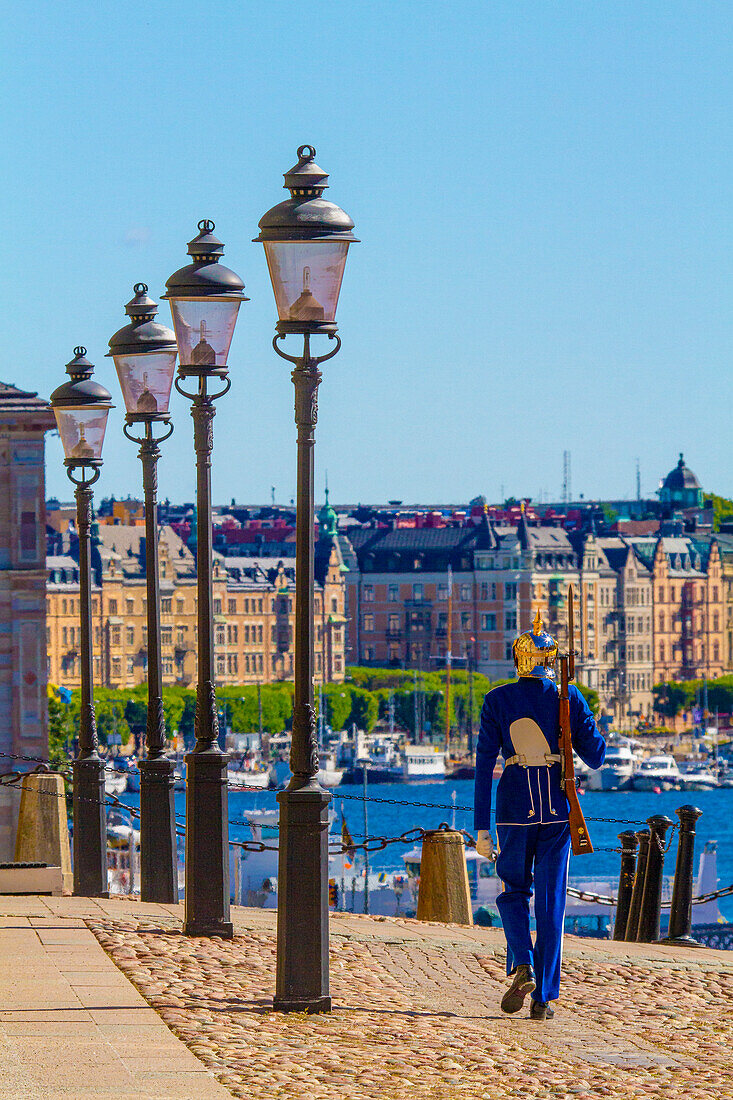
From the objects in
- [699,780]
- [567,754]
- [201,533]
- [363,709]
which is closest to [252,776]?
[363,709]

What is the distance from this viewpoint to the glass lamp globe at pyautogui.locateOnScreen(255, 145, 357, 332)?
9.44m

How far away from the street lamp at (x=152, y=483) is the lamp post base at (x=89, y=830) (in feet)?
3.80

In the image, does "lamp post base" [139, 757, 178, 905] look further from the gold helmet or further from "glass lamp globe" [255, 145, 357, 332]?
"glass lamp globe" [255, 145, 357, 332]

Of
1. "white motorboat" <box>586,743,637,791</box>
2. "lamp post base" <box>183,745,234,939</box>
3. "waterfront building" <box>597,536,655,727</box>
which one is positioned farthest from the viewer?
"waterfront building" <box>597,536,655,727</box>

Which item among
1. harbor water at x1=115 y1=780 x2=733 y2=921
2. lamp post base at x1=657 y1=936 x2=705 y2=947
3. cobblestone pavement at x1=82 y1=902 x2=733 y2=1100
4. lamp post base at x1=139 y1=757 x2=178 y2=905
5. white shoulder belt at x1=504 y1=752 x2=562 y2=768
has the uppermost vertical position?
white shoulder belt at x1=504 y1=752 x2=562 y2=768

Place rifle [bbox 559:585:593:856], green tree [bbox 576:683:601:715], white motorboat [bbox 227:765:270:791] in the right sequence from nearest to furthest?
rifle [bbox 559:585:593:856], white motorboat [bbox 227:765:270:791], green tree [bbox 576:683:601:715]

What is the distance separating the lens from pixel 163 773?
1362cm

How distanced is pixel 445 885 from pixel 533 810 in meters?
4.64

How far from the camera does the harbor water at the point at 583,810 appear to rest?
9419 cm

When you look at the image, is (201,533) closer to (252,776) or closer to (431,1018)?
(431,1018)

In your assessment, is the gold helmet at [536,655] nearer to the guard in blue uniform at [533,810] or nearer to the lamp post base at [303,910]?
the guard in blue uniform at [533,810]

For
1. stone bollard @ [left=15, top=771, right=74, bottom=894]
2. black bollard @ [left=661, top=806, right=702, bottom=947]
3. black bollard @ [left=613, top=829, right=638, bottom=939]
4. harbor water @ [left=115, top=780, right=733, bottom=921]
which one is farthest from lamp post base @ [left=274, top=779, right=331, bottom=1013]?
harbor water @ [left=115, top=780, right=733, bottom=921]

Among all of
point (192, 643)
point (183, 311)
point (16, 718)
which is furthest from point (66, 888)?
point (192, 643)

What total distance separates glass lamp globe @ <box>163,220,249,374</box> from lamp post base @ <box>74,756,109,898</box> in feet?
13.5
